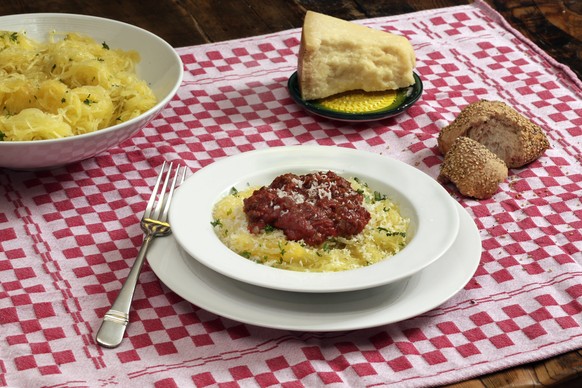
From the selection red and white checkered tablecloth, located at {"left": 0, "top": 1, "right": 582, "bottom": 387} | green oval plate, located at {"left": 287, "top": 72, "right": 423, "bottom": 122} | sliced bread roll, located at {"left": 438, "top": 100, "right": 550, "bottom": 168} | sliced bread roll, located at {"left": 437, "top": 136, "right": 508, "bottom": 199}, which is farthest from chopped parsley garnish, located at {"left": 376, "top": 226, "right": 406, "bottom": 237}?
green oval plate, located at {"left": 287, "top": 72, "right": 423, "bottom": 122}

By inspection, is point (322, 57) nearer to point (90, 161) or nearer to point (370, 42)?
point (370, 42)

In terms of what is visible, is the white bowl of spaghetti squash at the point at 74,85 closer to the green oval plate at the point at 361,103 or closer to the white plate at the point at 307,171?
the white plate at the point at 307,171

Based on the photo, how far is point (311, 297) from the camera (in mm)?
1889

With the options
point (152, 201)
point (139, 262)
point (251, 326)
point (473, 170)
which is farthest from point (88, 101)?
point (473, 170)

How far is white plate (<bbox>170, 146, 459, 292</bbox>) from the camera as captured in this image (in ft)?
5.91

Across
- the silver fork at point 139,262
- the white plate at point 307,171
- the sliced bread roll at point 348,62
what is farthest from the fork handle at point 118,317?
the sliced bread roll at point 348,62

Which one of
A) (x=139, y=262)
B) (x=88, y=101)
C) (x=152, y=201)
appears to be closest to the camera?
(x=139, y=262)

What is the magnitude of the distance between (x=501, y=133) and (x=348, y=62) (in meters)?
0.55

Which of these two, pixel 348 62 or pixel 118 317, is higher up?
pixel 348 62

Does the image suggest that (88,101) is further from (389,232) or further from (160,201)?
(389,232)

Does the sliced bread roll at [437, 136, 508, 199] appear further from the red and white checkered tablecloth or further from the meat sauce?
the meat sauce

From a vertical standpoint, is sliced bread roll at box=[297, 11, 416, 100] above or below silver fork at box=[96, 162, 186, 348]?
above

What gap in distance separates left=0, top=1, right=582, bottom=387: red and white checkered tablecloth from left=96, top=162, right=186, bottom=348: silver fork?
0.03 metres

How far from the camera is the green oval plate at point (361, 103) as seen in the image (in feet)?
9.02
